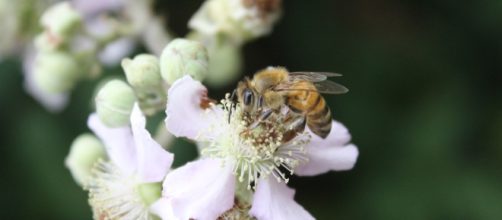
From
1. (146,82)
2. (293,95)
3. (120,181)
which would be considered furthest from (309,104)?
(120,181)

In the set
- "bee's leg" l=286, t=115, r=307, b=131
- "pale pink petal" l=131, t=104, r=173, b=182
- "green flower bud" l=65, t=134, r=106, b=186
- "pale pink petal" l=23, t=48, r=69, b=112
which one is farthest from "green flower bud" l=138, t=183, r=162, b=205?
"pale pink petal" l=23, t=48, r=69, b=112

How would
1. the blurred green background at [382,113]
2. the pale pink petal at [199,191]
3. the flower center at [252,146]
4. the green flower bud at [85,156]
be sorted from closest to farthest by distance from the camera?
the pale pink petal at [199,191] < the flower center at [252,146] < the green flower bud at [85,156] < the blurred green background at [382,113]

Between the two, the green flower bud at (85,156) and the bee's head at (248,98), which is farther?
the green flower bud at (85,156)

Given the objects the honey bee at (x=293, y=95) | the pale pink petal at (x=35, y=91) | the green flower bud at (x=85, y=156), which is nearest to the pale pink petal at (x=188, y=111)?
the honey bee at (x=293, y=95)

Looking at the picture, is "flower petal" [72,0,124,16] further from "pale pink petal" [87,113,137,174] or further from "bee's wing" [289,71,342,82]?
"bee's wing" [289,71,342,82]

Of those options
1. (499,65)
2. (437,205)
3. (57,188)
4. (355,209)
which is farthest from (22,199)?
(499,65)

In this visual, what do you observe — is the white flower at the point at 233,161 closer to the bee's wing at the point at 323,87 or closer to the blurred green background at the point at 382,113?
the bee's wing at the point at 323,87
